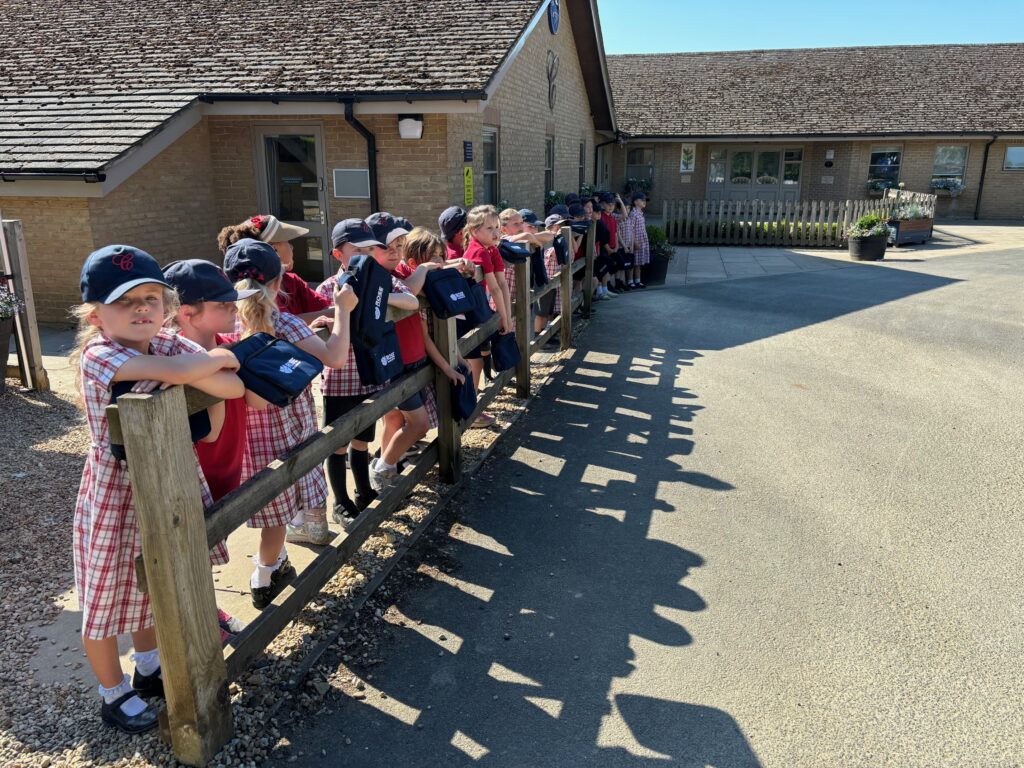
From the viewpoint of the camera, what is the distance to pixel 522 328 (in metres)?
6.96

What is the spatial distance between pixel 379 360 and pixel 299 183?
8227 mm

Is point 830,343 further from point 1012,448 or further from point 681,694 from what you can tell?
point 681,694

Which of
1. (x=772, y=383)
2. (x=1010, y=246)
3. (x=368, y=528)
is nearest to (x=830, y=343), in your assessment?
(x=772, y=383)

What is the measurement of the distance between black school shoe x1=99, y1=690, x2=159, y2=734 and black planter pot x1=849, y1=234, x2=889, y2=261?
17.4 metres

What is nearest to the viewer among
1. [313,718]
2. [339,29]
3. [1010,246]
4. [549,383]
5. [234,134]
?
[313,718]

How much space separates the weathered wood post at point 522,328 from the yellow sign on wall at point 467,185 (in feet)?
15.0

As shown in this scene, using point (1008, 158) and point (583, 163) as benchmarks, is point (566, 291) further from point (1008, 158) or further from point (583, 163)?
point (1008, 158)

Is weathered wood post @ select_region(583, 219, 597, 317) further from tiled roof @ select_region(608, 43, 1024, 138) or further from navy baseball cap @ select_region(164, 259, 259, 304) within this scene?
tiled roof @ select_region(608, 43, 1024, 138)

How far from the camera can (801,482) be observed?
530cm

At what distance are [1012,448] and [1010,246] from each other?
1630 cm

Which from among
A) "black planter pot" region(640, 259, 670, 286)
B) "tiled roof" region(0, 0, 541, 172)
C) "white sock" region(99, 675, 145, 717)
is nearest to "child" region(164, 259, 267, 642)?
"white sock" region(99, 675, 145, 717)

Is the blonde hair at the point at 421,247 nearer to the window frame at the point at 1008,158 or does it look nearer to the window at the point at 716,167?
the window at the point at 716,167

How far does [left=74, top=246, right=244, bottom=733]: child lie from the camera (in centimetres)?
242

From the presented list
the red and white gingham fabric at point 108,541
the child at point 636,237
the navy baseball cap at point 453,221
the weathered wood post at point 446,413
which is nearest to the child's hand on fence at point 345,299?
the red and white gingham fabric at point 108,541
